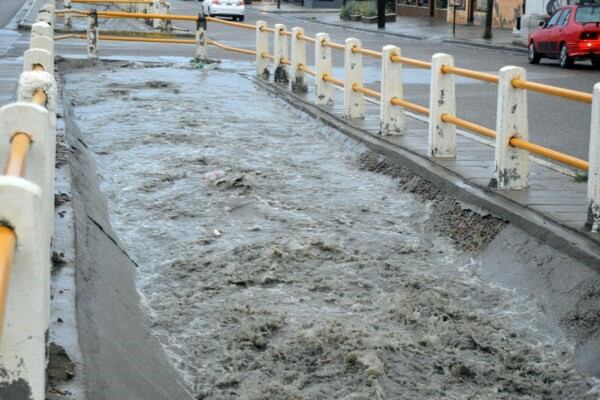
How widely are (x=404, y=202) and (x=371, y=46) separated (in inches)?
999

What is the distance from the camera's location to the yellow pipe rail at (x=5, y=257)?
2481mm

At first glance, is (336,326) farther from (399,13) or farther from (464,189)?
(399,13)

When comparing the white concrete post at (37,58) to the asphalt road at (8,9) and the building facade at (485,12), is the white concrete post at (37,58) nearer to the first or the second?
the asphalt road at (8,9)

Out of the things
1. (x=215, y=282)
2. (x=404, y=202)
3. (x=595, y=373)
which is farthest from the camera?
(x=404, y=202)

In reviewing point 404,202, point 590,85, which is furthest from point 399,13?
point 404,202

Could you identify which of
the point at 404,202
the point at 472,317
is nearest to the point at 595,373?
the point at 472,317

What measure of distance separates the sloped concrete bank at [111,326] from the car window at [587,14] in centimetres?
2023

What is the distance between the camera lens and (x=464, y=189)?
9.27 meters

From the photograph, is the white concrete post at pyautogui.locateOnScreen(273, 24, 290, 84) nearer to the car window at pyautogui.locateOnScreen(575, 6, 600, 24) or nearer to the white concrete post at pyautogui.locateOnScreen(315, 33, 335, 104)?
the white concrete post at pyautogui.locateOnScreen(315, 33, 335, 104)

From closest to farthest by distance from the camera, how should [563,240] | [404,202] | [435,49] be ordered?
[563,240], [404,202], [435,49]

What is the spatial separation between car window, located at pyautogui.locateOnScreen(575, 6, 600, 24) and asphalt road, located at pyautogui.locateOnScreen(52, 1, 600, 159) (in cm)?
115

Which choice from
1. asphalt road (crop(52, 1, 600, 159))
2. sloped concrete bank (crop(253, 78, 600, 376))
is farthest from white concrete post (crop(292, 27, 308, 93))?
sloped concrete bank (crop(253, 78, 600, 376))

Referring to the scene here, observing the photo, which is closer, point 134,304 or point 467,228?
point 134,304

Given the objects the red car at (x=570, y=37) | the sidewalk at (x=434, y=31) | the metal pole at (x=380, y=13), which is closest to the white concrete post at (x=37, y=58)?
the red car at (x=570, y=37)
